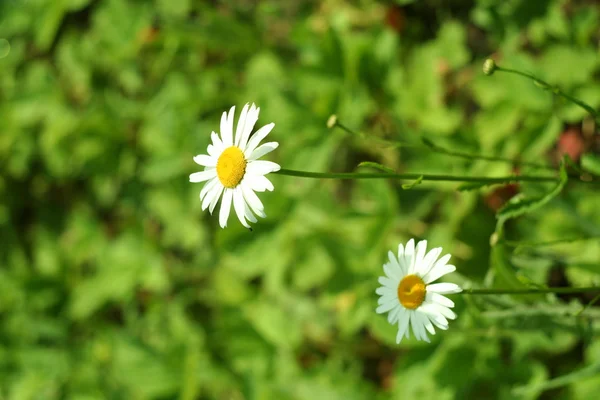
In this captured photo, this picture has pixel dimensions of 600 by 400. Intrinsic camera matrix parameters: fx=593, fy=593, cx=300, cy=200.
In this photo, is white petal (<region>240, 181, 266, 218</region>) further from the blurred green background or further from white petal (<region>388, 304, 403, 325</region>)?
the blurred green background

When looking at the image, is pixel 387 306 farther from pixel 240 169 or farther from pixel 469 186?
pixel 240 169

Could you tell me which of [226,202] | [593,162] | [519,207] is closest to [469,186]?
[519,207]

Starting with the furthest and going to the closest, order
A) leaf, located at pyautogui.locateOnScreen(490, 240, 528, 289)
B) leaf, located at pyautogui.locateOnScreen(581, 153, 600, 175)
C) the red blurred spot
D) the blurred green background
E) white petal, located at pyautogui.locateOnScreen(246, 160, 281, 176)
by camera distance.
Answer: the red blurred spot → the blurred green background → leaf, located at pyautogui.locateOnScreen(581, 153, 600, 175) → leaf, located at pyautogui.locateOnScreen(490, 240, 528, 289) → white petal, located at pyautogui.locateOnScreen(246, 160, 281, 176)

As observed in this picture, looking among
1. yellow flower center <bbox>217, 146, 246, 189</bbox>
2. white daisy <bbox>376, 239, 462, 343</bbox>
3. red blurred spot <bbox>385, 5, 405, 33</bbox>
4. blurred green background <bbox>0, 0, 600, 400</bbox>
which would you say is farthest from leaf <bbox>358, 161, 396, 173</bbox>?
red blurred spot <bbox>385, 5, 405, 33</bbox>

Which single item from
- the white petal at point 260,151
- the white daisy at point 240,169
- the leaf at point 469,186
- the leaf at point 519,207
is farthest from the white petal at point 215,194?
the leaf at point 519,207

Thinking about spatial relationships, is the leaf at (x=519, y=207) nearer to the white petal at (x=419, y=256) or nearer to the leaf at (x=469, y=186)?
the leaf at (x=469, y=186)

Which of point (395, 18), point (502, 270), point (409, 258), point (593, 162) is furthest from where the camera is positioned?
point (395, 18)

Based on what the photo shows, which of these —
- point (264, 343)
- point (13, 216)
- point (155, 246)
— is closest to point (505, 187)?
point (264, 343)
